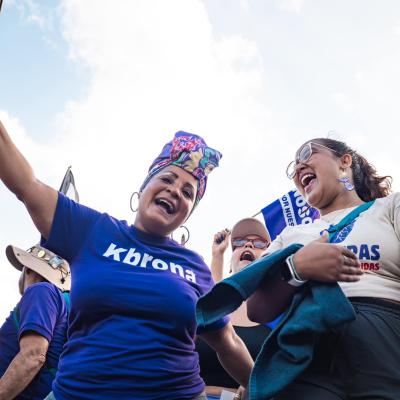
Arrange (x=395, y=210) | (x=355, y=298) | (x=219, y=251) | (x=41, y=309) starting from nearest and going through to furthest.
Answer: (x=355, y=298) → (x=395, y=210) → (x=41, y=309) → (x=219, y=251)

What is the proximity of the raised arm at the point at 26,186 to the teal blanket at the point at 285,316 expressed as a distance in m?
0.85

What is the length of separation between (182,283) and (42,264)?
2388 mm

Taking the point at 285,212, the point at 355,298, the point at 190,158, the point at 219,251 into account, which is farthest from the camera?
the point at 285,212

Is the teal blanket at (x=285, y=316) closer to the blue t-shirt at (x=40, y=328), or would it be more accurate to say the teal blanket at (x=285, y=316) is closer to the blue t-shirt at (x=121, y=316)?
the blue t-shirt at (x=121, y=316)

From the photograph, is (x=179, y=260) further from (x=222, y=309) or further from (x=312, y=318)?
(x=312, y=318)

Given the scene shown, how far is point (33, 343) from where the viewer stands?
10.0 feet

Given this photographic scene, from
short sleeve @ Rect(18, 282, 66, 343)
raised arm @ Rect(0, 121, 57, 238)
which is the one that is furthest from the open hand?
short sleeve @ Rect(18, 282, 66, 343)

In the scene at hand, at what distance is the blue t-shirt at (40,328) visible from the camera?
3105mm

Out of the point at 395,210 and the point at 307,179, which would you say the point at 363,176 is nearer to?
the point at 307,179

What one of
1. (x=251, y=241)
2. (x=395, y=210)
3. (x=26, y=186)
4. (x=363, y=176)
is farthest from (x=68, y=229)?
(x=251, y=241)

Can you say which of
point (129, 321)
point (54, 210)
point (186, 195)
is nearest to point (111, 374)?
point (129, 321)

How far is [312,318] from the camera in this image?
151 cm

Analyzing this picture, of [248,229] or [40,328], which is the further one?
[248,229]

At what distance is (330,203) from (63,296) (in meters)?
2.10
